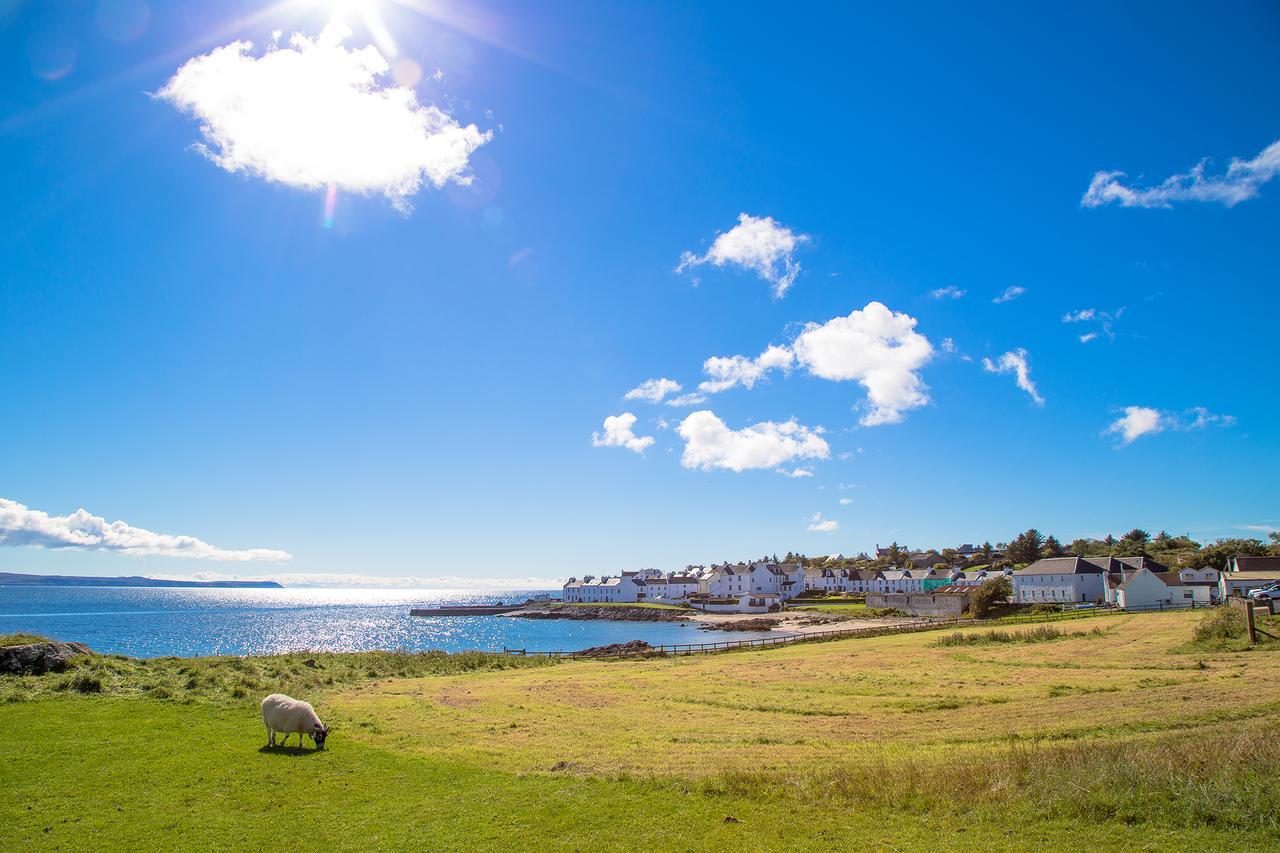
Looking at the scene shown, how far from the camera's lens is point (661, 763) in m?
17.8

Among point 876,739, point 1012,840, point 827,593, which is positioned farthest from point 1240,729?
point 827,593

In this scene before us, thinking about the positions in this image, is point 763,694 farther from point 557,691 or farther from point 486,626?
point 486,626

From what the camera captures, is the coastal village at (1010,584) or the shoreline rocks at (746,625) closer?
the coastal village at (1010,584)

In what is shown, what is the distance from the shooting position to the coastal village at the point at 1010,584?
81.8 meters

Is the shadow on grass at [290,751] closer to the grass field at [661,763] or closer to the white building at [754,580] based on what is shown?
the grass field at [661,763]

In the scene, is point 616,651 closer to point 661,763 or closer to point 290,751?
point 290,751

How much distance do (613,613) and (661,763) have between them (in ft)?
453

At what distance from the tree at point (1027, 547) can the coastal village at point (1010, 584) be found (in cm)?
370

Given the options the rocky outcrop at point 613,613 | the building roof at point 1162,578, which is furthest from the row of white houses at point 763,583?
the building roof at point 1162,578

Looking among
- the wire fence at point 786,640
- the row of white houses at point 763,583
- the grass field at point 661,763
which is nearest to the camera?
the grass field at point 661,763

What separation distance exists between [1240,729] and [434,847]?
2099cm

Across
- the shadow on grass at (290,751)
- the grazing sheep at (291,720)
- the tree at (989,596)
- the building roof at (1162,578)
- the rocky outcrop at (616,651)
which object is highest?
the grazing sheep at (291,720)

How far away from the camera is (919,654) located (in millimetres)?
47438

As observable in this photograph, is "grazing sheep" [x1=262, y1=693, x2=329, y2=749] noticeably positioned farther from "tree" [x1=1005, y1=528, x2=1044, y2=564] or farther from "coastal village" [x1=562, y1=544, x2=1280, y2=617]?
"tree" [x1=1005, y1=528, x2=1044, y2=564]
